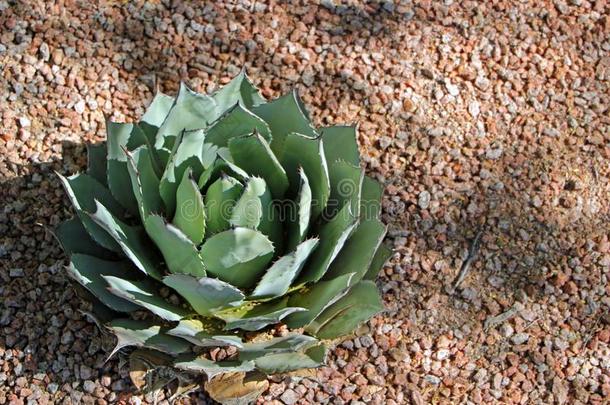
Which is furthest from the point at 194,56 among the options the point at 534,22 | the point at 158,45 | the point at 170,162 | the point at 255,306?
the point at 534,22

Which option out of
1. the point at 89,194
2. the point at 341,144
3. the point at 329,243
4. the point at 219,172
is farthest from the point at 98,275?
the point at 341,144

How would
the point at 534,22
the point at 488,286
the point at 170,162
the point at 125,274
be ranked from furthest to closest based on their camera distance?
the point at 534,22
the point at 488,286
the point at 125,274
the point at 170,162

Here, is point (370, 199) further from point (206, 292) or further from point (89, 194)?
point (89, 194)

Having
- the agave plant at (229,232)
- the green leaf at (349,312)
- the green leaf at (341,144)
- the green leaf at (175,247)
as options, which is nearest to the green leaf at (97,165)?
the agave plant at (229,232)

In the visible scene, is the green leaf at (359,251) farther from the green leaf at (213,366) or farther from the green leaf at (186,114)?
the green leaf at (186,114)

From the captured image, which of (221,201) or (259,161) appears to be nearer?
(221,201)

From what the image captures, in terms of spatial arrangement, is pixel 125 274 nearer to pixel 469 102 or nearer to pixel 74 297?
→ pixel 74 297
